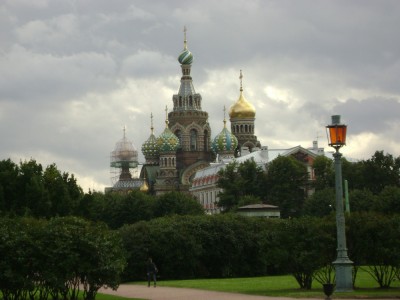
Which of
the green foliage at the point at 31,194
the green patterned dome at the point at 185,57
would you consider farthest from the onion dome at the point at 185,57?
the green foliage at the point at 31,194

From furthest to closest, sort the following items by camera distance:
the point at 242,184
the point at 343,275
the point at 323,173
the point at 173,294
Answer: the point at 242,184 → the point at 323,173 → the point at 173,294 → the point at 343,275

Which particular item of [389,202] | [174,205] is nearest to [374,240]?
[389,202]

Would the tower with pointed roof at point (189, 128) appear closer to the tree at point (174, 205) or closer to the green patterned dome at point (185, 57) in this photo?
the green patterned dome at point (185, 57)

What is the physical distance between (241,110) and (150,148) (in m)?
18.0

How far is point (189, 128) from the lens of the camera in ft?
586

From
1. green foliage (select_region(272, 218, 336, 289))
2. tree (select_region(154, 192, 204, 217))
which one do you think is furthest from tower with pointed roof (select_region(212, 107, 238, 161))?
green foliage (select_region(272, 218, 336, 289))

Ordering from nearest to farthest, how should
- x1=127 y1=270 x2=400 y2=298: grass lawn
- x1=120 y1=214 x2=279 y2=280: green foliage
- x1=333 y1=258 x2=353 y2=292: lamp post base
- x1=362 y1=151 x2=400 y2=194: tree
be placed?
x1=127 y1=270 x2=400 y2=298: grass lawn
x1=333 y1=258 x2=353 y2=292: lamp post base
x1=120 y1=214 x2=279 y2=280: green foliage
x1=362 y1=151 x2=400 y2=194: tree

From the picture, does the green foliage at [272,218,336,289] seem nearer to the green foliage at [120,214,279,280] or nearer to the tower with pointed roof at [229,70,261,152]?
the green foliage at [120,214,279,280]

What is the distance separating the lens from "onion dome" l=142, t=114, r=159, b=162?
183375 mm

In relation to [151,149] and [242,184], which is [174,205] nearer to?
[242,184]

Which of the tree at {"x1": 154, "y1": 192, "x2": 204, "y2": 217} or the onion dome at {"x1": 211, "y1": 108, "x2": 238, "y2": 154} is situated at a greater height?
the onion dome at {"x1": 211, "y1": 108, "x2": 238, "y2": 154}

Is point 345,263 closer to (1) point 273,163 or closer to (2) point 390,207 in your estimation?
(2) point 390,207

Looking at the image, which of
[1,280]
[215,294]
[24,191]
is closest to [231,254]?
[24,191]

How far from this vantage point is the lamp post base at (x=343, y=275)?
134 ft
